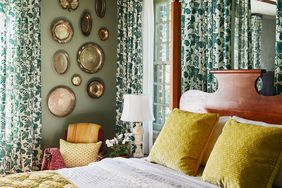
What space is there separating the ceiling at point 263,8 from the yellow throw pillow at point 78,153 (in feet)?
7.21

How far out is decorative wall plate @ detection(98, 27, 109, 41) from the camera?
4691 millimetres

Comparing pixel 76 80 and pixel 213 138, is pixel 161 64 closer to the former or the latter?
pixel 76 80

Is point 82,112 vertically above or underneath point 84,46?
underneath

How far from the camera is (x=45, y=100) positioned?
4.31 meters

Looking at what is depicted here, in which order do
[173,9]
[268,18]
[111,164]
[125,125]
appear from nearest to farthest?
[111,164] < [268,18] < [173,9] < [125,125]

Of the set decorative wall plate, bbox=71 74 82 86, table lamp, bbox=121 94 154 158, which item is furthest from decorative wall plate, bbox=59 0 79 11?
table lamp, bbox=121 94 154 158

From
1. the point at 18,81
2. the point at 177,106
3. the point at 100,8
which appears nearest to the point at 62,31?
the point at 100,8

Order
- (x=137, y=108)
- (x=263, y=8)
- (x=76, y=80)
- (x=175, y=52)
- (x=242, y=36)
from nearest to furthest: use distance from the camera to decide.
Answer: (x=263, y=8), (x=242, y=36), (x=175, y=52), (x=137, y=108), (x=76, y=80)

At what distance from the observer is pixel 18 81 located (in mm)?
4031

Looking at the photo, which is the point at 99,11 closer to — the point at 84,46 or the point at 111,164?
the point at 84,46

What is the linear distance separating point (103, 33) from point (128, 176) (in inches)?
107

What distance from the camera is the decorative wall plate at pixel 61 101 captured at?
14.2 feet

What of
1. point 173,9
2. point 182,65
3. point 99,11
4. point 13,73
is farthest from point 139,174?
point 99,11

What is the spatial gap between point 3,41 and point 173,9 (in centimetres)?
189
